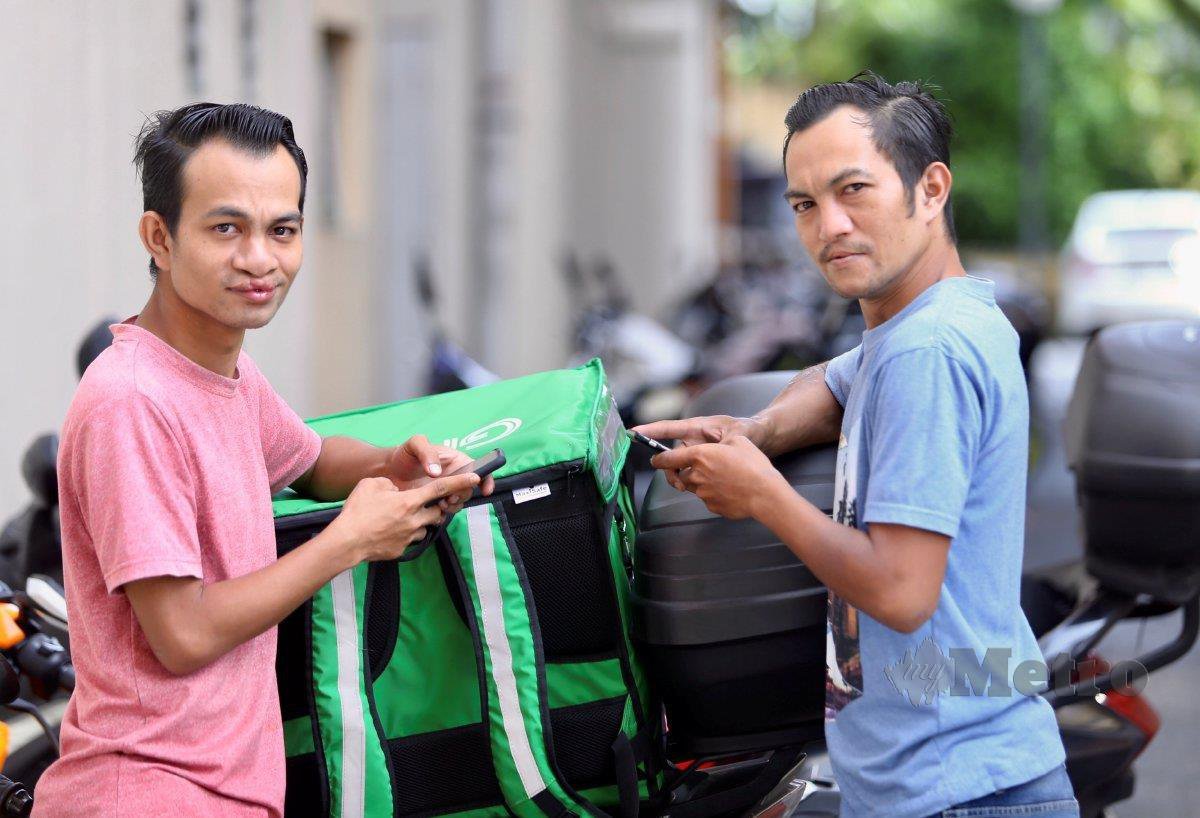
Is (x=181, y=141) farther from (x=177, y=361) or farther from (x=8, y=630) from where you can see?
(x=8, y=630)

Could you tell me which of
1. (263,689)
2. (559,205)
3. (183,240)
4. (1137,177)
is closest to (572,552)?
(263,689)

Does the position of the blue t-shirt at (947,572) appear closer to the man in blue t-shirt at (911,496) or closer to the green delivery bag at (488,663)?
the man in blue t-shirt at (911,496)

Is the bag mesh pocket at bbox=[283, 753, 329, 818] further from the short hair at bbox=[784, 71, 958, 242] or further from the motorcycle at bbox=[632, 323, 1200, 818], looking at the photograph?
the short hair at bbox=[784, 71, 958, 242]

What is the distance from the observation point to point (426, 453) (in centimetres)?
206

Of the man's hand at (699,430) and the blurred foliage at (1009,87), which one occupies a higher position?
the blurred foliage at (1009,87)

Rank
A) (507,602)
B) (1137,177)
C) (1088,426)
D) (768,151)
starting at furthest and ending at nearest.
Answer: (768,151) < (1137,177) < (1088,426) < (507,602)

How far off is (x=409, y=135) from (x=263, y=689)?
27.6ft

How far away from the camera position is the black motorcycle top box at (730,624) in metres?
2.05

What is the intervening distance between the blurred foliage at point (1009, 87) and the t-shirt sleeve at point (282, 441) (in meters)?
31.4

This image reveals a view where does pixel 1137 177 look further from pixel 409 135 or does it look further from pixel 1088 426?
pixel 1088 426

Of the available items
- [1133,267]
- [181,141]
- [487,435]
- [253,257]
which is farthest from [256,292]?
[1133,267]

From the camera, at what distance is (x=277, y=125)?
6.04 feet

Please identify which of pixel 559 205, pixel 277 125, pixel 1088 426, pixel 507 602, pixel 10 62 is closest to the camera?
pixel 277 125

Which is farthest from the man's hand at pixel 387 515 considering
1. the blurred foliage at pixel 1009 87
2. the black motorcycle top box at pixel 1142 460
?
the blurred foliage at pixel 1009 87
